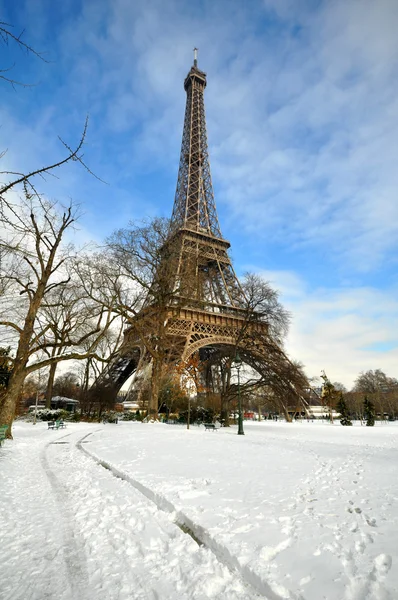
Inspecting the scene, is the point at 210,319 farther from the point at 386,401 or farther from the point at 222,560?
the point at 386,401

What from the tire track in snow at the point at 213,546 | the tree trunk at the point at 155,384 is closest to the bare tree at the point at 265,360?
the tree trunk at the point at 155,384

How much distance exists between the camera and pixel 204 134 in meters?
49.8

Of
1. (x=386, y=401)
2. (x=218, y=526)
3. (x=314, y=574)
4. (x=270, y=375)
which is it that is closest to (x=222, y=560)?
(x=218, y=526)

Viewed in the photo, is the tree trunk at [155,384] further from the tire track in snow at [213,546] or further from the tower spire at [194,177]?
the tower spire at [194,177]

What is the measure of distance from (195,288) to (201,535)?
1756cm

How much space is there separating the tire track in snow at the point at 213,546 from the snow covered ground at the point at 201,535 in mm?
11

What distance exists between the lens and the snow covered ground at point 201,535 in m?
2.29

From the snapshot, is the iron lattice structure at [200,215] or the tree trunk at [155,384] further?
the iron lattice structure at [200,215]

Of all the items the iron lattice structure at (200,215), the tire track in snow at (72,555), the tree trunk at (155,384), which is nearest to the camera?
the tire track in snow at (72,555)

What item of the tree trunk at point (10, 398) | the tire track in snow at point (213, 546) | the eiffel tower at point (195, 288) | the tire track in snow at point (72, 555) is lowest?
the tire track in snow at point (72, 555)

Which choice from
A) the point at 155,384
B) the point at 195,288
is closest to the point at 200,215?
the point at 195,288

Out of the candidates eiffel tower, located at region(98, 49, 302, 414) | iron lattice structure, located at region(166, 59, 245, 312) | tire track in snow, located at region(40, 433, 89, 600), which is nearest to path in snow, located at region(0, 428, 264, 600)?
tire track in snow, located at region(40, 433, 89, 600)

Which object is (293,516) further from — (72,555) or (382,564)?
(72,555)

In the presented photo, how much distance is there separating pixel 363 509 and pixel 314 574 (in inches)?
71.7
